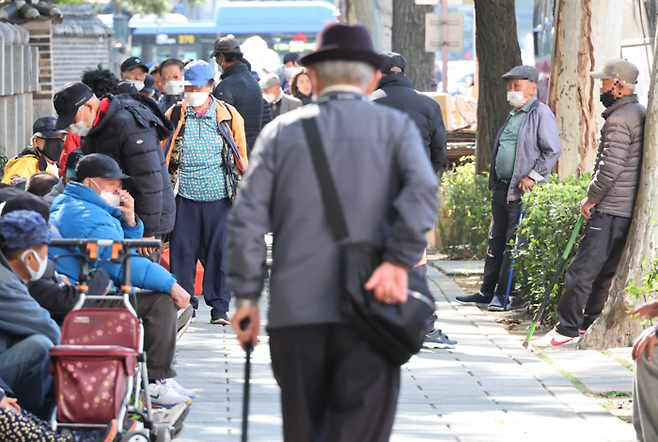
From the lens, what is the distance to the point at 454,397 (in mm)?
6000

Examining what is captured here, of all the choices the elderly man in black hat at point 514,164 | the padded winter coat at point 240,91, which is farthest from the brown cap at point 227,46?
the elderly man in black hat at point 514,164

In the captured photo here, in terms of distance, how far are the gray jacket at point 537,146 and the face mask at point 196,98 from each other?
9.13ft

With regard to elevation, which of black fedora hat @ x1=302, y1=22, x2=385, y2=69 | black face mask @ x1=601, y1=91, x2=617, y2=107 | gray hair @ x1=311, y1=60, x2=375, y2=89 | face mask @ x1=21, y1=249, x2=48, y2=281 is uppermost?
black fedora hat @ x1=302, y1=22, x2=385, y2=69

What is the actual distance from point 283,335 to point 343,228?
427 mm

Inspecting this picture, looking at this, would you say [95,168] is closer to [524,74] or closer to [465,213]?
[524,74]

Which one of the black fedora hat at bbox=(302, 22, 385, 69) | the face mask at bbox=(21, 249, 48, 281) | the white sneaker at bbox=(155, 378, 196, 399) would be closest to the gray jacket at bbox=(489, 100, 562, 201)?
the white sneaker at bbox=(155, 378, 196, 399)

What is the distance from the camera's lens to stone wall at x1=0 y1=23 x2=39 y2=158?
528 inches

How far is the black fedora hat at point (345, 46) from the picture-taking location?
3639 millimetres

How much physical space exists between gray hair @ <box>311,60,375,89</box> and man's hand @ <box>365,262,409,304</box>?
26.8 inches

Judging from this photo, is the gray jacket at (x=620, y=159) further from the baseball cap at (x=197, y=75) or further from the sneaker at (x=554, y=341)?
the baseball cap at (x=197, y=75)

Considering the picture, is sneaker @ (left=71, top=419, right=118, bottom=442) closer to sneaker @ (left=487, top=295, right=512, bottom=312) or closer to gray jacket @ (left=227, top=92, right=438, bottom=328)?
gray jacket @ (left=227, top=92, right=438, bottom=328)

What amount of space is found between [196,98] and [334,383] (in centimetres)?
475

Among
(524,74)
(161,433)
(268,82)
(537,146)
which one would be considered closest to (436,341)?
(537,146)

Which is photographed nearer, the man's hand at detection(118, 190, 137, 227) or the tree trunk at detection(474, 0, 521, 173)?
the man's hand at detection(118, 190, 137, 227)
